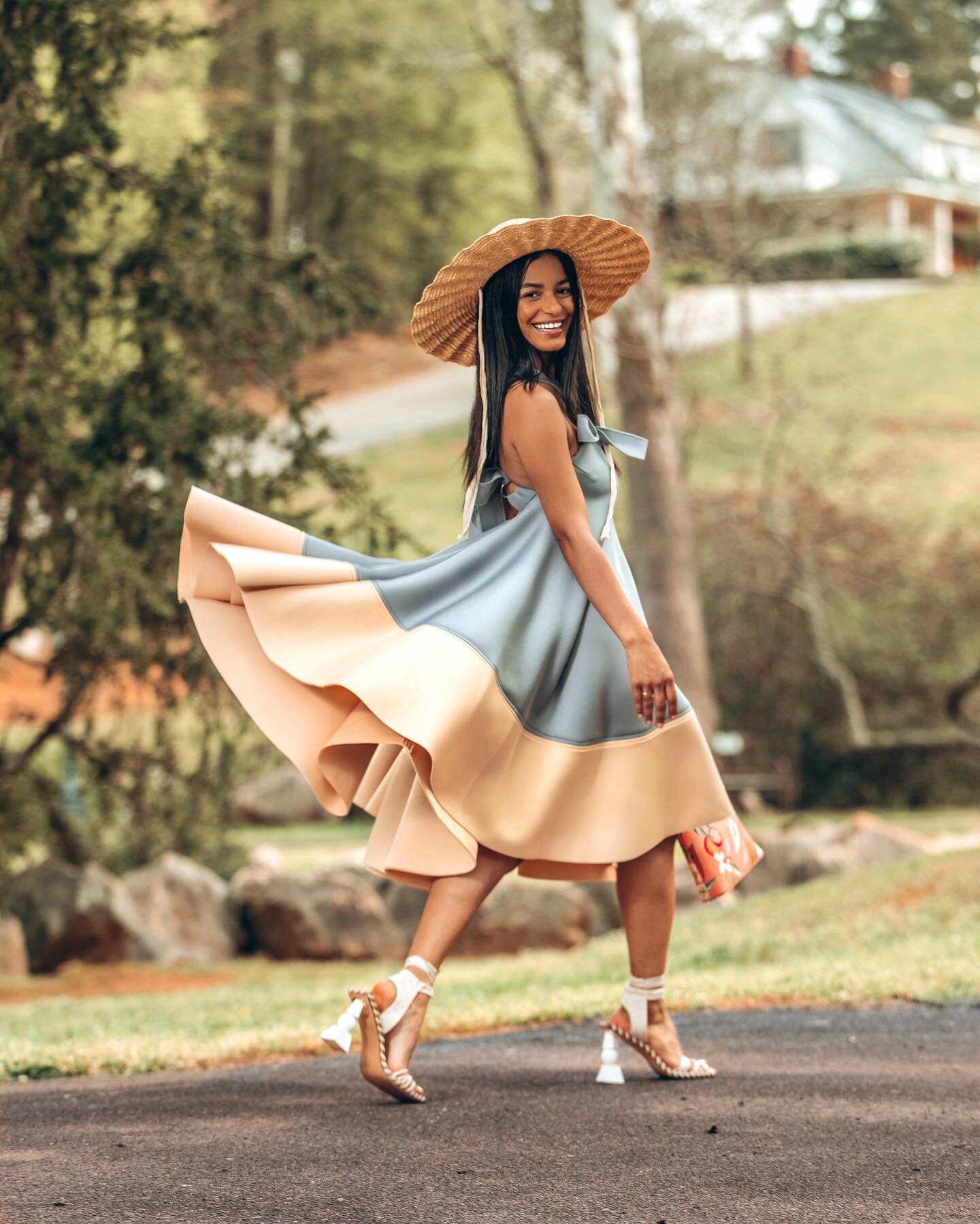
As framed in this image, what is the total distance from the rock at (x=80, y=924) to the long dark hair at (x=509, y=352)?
7897 mm

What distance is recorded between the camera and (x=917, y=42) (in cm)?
5891

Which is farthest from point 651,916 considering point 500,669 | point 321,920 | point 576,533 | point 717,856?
point 321,920

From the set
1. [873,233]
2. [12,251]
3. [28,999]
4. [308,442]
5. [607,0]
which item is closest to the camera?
[12,251]

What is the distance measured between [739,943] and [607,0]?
9771mm

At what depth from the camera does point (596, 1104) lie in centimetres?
369

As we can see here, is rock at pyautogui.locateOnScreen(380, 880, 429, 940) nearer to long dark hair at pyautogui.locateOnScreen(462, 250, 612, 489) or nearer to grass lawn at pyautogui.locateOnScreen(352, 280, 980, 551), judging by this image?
grass lawn at pyautogui.locateOnScreen(352, 280, 980, 551)

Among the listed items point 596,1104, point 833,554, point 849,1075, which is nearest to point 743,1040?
point 849,1075

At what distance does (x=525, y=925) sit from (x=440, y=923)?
26.8 ft

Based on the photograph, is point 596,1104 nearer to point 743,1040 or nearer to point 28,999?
point 743,1040

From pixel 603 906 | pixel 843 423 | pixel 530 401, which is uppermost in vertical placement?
pixel 530 401

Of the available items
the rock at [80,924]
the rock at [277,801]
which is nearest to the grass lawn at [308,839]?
the rock at [277,801]

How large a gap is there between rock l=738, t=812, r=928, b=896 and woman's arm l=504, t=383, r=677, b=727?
30.1 ft

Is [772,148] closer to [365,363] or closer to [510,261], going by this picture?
[365,363]

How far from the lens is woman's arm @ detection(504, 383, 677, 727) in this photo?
376cm
